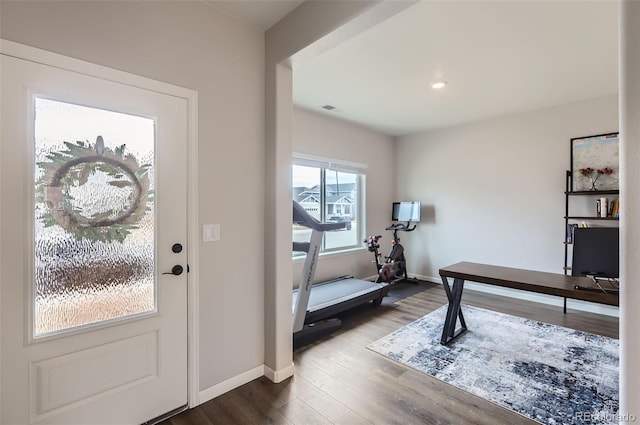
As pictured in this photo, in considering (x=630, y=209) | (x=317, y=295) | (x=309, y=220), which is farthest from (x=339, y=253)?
(x=630, y=209)

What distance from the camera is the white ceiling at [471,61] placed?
2.16 meters

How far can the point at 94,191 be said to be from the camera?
164 cm

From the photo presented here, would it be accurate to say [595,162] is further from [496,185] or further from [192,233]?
[192,233]

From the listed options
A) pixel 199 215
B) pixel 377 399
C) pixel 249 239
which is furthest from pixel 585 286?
pixel 199 215

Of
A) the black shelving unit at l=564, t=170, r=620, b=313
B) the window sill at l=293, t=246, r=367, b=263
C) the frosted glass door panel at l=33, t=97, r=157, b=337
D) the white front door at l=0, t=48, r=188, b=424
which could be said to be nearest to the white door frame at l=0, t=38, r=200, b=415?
the white front door at l=0, t=48, r=188, b=424

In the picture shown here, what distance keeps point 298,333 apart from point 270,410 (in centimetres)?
94

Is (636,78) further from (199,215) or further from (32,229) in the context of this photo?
(32,229)

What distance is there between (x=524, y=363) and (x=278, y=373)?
84.4 inches

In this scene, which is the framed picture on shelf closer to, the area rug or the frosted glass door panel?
the area rug

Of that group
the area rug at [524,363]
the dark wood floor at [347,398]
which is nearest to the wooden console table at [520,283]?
the area rug at [524,363]

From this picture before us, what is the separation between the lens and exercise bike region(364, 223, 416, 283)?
469 cm

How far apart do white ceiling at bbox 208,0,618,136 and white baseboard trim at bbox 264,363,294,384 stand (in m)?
2.59

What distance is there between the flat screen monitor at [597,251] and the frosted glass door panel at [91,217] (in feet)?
11.0

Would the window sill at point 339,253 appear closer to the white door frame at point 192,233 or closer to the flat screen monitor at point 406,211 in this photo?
the flat screen monitor at point 406,211
